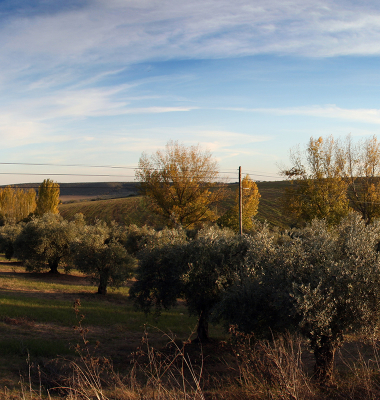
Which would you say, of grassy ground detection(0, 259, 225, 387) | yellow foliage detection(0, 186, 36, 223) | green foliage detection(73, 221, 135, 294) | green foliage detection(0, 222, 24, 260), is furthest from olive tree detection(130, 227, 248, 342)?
yellow foliage detection(0, 186, 36, 223)

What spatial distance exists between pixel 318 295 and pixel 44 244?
33.4 m

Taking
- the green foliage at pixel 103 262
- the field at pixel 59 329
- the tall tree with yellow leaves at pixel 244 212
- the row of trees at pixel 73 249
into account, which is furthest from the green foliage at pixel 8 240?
the tall tree with yellow leaves at pixel 244 212

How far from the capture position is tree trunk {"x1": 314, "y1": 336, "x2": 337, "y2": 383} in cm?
972

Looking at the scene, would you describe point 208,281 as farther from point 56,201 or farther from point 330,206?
point 56,201

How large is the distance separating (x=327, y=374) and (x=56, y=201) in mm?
68638

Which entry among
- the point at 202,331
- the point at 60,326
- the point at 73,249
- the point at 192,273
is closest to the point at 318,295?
the point at 192,273

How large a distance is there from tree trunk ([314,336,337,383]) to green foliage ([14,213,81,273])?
30884 millimetres

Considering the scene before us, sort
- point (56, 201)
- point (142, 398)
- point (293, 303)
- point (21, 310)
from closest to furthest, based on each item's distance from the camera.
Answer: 1. point (142, 398)
2. point (293, 303)
3. point (21, 310)
4. point (56, 201)

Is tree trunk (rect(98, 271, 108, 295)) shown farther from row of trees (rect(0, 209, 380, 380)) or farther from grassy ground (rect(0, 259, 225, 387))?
row of trees (rect(0, 209, 380, 380))

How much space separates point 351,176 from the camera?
39812 mm

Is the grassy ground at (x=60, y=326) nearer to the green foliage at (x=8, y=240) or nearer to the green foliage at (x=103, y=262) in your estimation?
the green foliage at (x=103, y=262)

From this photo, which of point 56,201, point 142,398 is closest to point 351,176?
point 142,398

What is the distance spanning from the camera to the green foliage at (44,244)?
36.5m

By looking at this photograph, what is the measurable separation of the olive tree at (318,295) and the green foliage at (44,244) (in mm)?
29696
